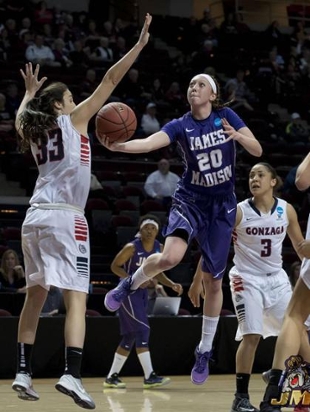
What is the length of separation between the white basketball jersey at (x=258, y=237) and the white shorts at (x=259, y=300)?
9 centimetres

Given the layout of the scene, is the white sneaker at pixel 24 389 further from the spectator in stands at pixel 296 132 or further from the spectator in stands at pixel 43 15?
the spectator in stands at pixel 43 15

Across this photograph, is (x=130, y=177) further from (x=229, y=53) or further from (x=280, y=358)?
(x=280, y=358)

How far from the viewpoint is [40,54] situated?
17.9 m

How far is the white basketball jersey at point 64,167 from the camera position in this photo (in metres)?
6.04

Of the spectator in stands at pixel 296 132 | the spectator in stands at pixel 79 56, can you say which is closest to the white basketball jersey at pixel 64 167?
the spectator in stands at pixel 79 56

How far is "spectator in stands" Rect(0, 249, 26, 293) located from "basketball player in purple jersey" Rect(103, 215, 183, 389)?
1.94 meters

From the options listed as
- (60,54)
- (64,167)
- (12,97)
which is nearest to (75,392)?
(64,167)

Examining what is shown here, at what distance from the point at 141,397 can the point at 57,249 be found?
335 cm

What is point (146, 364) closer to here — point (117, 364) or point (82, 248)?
point (117, 364)

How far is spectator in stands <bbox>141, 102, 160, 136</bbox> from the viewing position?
55.6 ft

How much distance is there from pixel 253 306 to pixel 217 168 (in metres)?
1.43

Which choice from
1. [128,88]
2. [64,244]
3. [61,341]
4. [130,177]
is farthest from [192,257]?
[64,244]

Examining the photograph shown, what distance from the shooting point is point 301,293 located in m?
5.74

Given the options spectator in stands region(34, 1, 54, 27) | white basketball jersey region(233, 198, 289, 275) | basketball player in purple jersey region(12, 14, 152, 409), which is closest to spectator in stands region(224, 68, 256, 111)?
spectator in stands region(34, 1, 54, 27)
